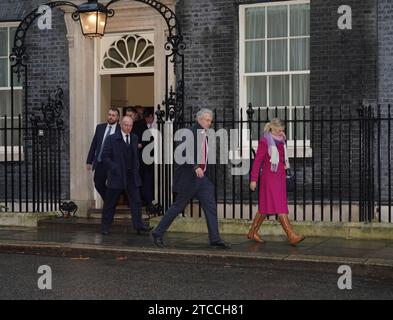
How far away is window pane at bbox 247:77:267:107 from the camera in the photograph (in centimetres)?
1248

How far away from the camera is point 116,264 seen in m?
8.92

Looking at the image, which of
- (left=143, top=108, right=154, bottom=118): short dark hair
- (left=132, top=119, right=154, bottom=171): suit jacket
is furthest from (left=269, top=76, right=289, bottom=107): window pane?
(left=132, top=119, right=154, bottom=171): suit jacket

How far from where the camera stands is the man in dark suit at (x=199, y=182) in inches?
362

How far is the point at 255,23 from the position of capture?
12.5 meters

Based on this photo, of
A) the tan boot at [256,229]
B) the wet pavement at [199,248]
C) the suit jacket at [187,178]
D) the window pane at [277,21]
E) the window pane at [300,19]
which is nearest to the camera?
the wet pavement at [199,248]

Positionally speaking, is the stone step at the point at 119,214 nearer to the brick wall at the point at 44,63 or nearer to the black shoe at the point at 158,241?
the brick wall at the point at 44,63

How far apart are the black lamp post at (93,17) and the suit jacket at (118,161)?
2048 mm

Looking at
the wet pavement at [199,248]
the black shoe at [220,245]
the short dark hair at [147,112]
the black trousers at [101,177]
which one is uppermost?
the short dark hair at [147,112]

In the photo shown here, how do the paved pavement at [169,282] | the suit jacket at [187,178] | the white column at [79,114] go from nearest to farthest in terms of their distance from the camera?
1. the paved pavement at [169,282]
2. the suit jacket at [187,178]
3. the white column at [79,114]

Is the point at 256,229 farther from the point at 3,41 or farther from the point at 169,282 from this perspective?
the point at 3,41

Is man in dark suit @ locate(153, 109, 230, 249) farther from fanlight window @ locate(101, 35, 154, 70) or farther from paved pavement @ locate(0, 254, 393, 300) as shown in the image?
fanlight window @ locate(101, 35, 154, 70)

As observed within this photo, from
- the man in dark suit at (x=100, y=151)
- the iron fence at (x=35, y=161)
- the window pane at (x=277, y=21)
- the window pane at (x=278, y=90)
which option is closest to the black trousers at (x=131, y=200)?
the man in dark suit at (x=100, y=151)

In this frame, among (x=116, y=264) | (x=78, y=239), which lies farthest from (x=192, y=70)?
(x=116, y=264)

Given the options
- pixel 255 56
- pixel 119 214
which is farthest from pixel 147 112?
pixel 255 56
